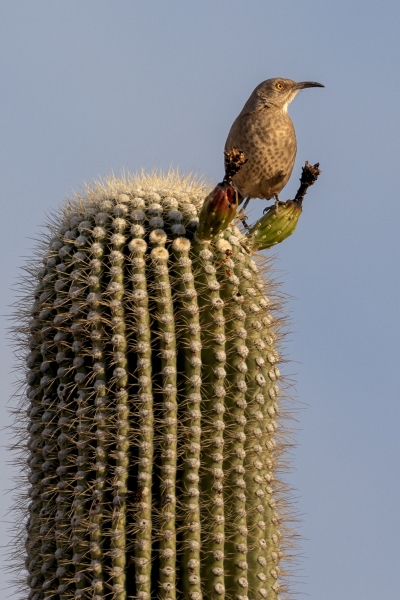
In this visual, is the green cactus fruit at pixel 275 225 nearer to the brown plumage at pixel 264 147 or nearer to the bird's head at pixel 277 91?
the brown plumage at pixel 264 147

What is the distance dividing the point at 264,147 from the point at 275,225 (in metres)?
1.06

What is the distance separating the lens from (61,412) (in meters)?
3.98

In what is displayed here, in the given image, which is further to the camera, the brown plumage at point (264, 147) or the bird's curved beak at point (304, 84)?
the bird's curved beak at point (304, 84)

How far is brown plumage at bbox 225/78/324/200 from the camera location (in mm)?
5496

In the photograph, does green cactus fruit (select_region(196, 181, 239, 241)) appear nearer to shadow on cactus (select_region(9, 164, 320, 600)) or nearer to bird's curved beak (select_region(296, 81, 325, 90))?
shadow on cactus (select_region(9, 164, 320, 600))

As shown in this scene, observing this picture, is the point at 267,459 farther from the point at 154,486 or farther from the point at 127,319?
the point at 127,319

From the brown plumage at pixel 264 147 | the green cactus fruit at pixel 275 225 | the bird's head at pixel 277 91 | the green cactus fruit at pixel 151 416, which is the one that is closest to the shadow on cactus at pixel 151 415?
the green cactus fruit at pixel 151 416

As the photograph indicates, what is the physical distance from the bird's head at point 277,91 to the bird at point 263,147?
0.05 ft

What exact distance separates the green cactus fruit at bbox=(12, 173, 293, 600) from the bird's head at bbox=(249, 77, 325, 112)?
1945 mm

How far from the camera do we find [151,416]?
12.4 ft

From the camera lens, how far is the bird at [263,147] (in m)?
5.50

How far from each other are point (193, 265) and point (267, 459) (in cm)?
90

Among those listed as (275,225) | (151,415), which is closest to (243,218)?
(275,225)

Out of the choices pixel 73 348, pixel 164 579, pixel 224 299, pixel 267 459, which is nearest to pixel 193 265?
pixel 224 299
